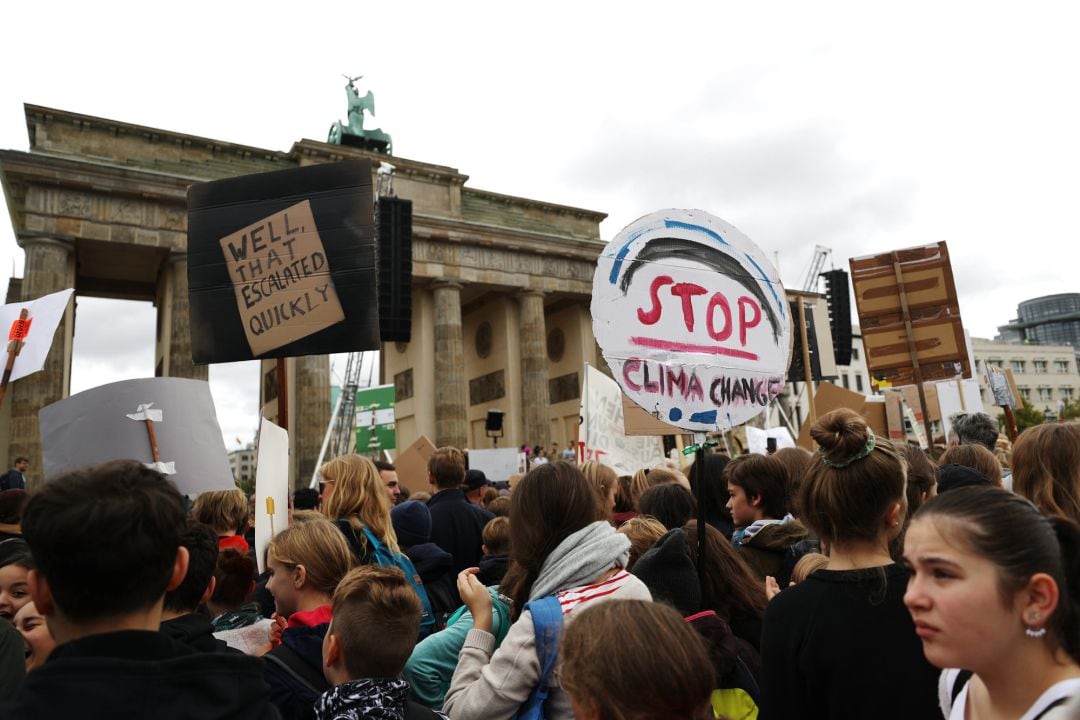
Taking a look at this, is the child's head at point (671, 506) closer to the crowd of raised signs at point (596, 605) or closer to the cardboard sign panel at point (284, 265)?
the crowd of raised signs at point (596, 605)

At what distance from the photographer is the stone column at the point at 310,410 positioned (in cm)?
2873

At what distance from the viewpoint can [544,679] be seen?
2379mm

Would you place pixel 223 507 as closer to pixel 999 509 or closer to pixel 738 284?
pixel 738 284

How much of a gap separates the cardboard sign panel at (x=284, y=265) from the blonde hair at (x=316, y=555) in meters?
1.82

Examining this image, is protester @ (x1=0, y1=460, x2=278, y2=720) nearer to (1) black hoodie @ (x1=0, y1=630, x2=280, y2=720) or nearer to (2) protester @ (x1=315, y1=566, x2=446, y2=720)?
(1) black hoodie @ (x1=0, y1=630, x2=280, y2=720)

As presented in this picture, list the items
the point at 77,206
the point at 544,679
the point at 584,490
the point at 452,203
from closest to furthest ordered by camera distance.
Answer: the point at 544,679
the point at 584,490
the point at 77,206
the point at 452,203

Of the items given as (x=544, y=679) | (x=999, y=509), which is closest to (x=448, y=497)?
(x=544, y=679)

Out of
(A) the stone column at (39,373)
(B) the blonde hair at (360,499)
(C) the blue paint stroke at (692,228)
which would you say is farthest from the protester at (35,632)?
(A) the stone column at (39,373)

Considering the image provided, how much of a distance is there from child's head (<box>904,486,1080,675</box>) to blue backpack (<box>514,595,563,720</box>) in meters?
1.06

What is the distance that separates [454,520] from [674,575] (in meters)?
3.10

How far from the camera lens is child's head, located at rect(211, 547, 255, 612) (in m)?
3.63

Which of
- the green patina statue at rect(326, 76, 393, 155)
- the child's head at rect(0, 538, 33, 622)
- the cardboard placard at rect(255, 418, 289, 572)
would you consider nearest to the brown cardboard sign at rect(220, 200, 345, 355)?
the cardboard placard at rect(255, 418, 289, 572)

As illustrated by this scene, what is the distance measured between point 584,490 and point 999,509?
137 cm

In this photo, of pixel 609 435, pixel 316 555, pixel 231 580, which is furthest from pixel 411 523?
pixel 609 435
